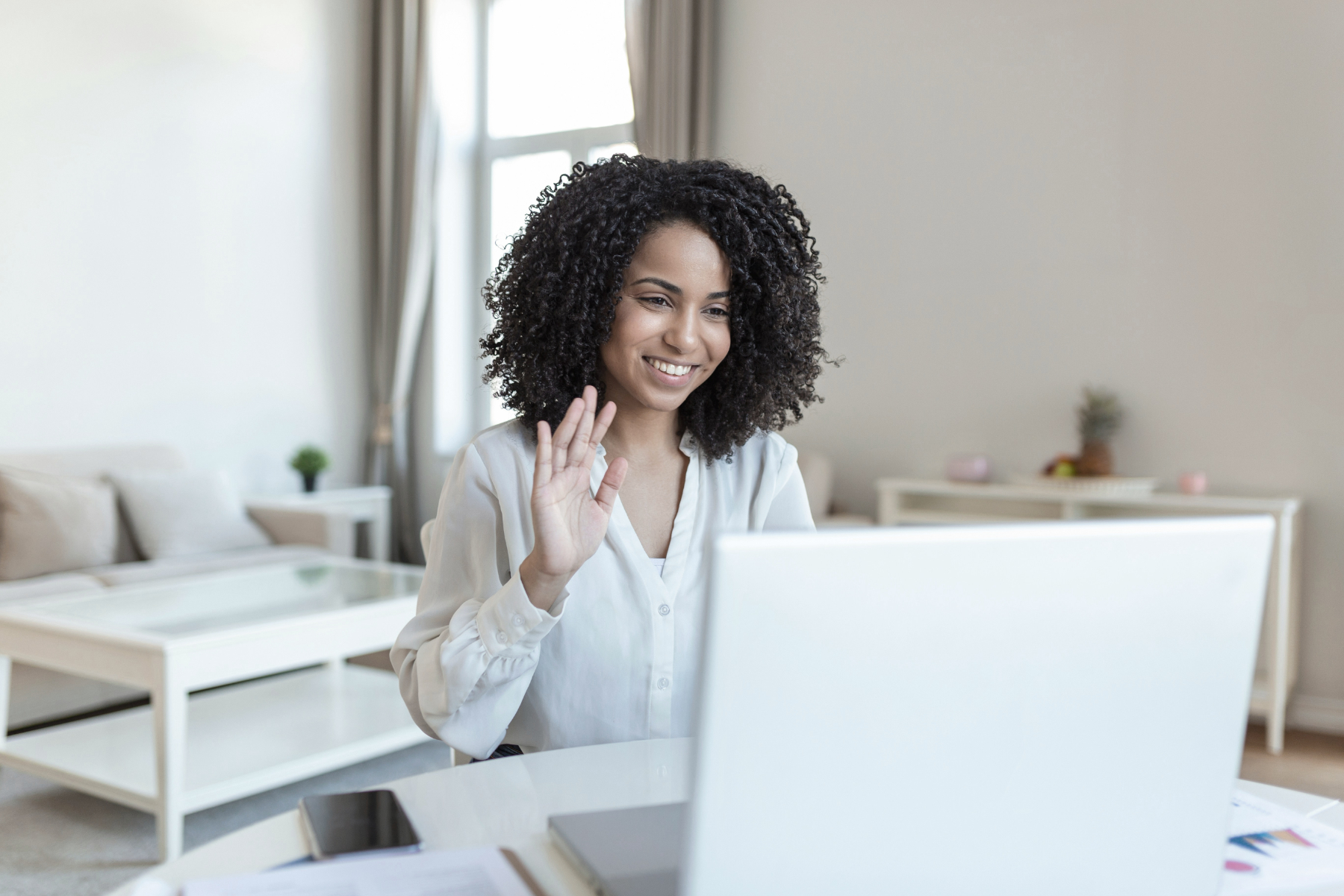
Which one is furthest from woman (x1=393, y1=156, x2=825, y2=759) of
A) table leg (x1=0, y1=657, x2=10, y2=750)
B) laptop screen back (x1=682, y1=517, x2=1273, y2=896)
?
table leg (x1=0, y1=657, x2=10, y2=750)

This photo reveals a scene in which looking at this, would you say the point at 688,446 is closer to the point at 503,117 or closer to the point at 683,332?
the point at 683,332

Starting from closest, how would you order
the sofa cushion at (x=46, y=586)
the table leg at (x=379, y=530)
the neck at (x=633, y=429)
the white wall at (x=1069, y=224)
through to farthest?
the neck at (x=633, y=429), the sofa cushion at (x=46, y=586), the white wall at (x=1069, y=224), the table leg at (x=379, y=530)

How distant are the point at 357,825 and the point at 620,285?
0.64 m

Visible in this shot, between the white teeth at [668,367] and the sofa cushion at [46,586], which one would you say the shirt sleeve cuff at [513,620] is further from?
the sofa cushion at [46,586]

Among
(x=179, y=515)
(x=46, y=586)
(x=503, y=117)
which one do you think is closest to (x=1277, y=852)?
(x=46, y=586)

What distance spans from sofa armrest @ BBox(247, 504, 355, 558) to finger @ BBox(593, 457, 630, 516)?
313cm

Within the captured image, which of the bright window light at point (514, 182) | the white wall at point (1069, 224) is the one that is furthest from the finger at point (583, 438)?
the bright window light at point (514, 182)

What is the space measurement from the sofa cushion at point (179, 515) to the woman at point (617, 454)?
2.81 metres

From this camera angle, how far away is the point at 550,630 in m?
1.08

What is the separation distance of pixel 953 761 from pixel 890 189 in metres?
3.64

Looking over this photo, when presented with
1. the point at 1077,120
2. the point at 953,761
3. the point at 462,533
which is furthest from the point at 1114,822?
the point at 1077,120

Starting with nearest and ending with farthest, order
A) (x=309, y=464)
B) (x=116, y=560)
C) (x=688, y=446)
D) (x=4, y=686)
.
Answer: (x=688, y=446), (x=4, y=686), (x=116, y=560), (x=309, y=464)

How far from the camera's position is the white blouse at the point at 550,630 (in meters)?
1.06

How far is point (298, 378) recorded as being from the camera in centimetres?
500
